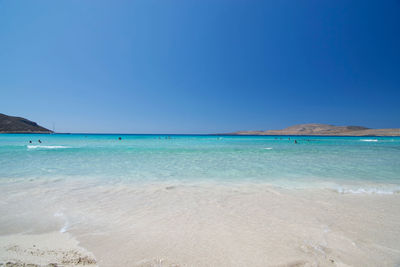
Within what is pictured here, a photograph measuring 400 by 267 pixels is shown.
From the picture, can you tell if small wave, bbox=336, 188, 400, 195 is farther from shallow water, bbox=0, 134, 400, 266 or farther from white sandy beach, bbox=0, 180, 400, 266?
white sandy beach, bbox=0, 180, 400, 266

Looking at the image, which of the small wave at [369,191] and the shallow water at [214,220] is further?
the small wave at [369,191]

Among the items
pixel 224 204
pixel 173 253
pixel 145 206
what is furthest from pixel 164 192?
pixel 173 253

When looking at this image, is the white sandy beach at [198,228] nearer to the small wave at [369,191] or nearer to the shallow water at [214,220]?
the shallow water at [214,220]

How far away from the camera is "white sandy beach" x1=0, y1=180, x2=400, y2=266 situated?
2.34 metres

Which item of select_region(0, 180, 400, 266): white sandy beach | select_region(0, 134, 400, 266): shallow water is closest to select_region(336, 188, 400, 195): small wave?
select_region(0, 134, 400, 266): shallow water

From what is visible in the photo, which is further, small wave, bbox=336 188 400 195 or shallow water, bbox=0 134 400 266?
small wave, bbox=336 188 400 195

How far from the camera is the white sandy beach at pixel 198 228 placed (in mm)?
2338

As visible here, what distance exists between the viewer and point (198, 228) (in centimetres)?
313

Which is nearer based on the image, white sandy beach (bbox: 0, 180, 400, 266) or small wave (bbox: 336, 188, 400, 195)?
white sandy beach (bbox: 0, 180, 400, 266)

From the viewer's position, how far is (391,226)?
3.20m

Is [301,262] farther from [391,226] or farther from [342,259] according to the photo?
[391,226]

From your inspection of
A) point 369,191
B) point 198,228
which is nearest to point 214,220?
point 198,228

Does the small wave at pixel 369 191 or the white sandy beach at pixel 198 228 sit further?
the small wave at pixel 369 191

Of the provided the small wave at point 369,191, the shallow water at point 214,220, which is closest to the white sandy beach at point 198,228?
the shallow water at point 214,220
